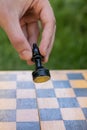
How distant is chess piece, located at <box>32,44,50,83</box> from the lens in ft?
1.81

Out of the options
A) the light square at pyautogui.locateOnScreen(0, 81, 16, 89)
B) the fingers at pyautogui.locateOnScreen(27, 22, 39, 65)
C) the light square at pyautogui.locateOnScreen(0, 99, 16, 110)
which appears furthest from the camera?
the light square at pyautogui.locateOnScreen(0, 81, 16, 89)

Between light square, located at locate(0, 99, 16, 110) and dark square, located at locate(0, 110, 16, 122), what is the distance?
0.02m

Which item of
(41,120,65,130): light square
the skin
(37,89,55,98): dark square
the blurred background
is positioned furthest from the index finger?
the blurred background

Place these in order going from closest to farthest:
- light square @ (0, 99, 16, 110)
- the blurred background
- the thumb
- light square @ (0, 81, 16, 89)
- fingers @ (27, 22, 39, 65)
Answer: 1. the thumb
2. fingers @ (27, 22, 39, 65)
3. light square @ (0, 99, 16, 110)
4. light square @ (0, 81, 16, 89)
5. the blurred background

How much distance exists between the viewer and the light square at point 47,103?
80 cm

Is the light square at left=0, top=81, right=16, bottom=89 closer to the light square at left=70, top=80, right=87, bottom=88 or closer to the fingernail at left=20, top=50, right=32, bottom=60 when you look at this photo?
the light square at left=70, top=80, right=87, bottom=88

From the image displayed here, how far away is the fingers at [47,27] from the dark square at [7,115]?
0.68 feet

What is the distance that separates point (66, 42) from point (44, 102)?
133cm

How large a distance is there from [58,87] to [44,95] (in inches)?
3.0

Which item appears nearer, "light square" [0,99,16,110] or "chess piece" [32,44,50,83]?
"chess piece" [32,44,50,83]

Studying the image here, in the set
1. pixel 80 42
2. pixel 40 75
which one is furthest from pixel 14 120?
pixel 80 42

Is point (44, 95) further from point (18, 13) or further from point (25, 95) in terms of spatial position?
point (18, 13)

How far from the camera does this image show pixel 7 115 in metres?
0.74

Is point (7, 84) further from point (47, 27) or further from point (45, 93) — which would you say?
point (47, 27)
